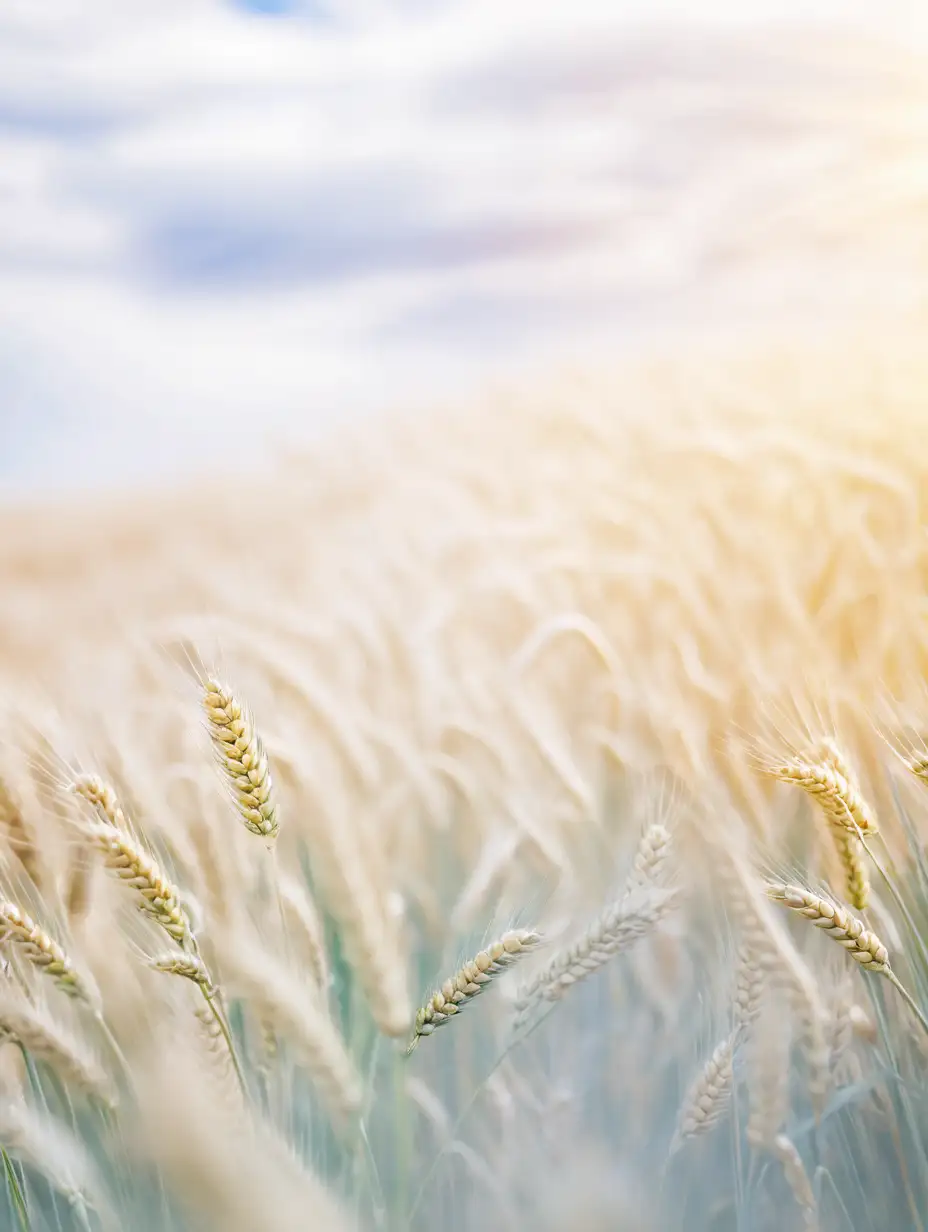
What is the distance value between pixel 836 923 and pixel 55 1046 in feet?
1.80

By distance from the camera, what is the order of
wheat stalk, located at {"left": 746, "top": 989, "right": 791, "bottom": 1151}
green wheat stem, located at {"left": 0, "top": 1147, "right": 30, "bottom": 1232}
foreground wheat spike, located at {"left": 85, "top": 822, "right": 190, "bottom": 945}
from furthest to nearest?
wheat stalk, located at {"left": 746, "top": 989, "right": 791, "bottom": 1151}
green wheat stem, located at {"left": 0, "top": 1147, "right": 30, "bottom": 1232}
foreground wheat spike, located at {"left": 85, "top": 822, "right": 190, "bottom": 945}

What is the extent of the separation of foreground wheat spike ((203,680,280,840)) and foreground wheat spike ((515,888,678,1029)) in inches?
9.3

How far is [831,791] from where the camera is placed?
810 mm

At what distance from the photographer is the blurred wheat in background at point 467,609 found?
2.72 feet

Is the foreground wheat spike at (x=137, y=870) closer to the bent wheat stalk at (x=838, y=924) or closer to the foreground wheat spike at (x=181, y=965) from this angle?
the foreground wheat spike at (x=181, y=965)

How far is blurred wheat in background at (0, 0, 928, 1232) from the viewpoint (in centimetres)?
83

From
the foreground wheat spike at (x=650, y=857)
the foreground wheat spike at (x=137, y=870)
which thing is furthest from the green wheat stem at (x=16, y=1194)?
the foreground wheat spike at (x=650, y=857)

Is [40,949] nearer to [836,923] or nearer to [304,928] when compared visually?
[304,928]

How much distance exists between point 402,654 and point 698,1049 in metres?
0.40

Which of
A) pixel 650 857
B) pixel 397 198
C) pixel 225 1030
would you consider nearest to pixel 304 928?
pixel 225 1030

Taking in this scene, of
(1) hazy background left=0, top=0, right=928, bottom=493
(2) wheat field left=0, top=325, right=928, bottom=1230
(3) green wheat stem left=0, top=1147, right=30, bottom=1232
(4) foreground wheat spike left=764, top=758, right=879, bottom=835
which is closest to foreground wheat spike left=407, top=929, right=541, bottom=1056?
(2) wheat field left=0, top=325, right=928, bottom=1230

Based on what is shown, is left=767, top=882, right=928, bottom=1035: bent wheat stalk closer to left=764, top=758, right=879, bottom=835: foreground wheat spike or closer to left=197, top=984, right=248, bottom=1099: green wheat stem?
left=764, top=758, right=879, bottom=835: foreground wheat spike

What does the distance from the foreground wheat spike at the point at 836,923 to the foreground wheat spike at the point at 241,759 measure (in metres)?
0.35

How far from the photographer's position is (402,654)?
90cm
